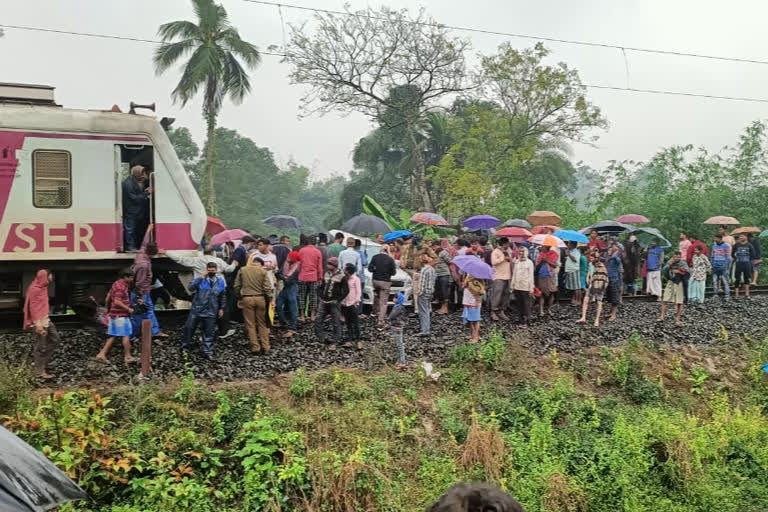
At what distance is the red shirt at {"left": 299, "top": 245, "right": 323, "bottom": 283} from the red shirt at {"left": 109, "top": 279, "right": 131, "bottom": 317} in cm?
315

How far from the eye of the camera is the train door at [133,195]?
33.6 feet

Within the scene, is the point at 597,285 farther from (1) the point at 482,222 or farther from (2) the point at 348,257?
(1) the point at 482,222

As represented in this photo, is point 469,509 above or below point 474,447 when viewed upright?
above

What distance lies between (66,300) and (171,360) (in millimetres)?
2357

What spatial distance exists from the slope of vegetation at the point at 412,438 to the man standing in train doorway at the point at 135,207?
2892mm

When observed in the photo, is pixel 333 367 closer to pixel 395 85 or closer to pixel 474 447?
pixel 474 447

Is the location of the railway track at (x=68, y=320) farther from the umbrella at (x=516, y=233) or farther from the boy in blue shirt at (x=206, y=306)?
the umbrella at (x=516, y=233)

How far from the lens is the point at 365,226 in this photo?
15305 millimetres

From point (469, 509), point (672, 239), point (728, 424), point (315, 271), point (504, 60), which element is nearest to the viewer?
point (469, 509)

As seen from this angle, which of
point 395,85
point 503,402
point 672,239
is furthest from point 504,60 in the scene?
point 503,402

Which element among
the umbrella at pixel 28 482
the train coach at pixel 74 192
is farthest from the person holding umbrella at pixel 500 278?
the umbrella at pixel 28 482

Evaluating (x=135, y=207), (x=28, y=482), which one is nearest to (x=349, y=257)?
(x=135, y=207)

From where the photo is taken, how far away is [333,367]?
32.0ft

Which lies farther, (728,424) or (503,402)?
(728,424)
